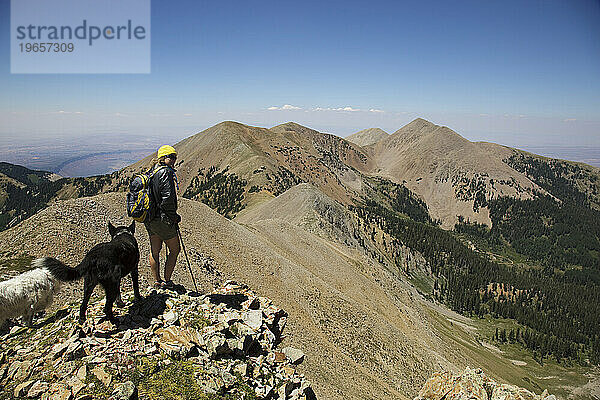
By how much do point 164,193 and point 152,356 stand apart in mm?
5056

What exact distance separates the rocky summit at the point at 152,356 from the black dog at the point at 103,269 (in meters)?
0.85

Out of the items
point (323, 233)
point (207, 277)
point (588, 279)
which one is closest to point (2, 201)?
point (323, 233)

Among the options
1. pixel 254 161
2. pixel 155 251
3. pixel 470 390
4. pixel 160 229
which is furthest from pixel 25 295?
pixel 254 161

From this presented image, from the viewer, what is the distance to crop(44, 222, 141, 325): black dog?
8.40 metres

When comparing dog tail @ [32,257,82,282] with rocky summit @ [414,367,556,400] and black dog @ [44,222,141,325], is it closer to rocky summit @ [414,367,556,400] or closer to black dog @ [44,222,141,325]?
black dog @ [44,222,141,325]

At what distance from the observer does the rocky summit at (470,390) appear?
16203 millimetres

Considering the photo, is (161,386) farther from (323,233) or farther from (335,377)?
(323,233)

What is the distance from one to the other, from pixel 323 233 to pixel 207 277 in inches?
1638

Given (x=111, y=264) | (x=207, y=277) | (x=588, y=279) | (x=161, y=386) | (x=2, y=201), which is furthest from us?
(x=588, y=279)

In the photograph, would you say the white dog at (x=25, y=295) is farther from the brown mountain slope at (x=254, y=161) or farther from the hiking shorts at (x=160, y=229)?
the brown mountain slope at (x=254, y=161)

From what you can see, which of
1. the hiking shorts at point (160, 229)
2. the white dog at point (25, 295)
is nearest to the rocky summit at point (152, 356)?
the white dog at point (25, 295)

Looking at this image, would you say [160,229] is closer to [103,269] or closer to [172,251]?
[172,251]

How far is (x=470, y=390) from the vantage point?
54.2 ft

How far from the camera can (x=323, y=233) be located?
62.7m
